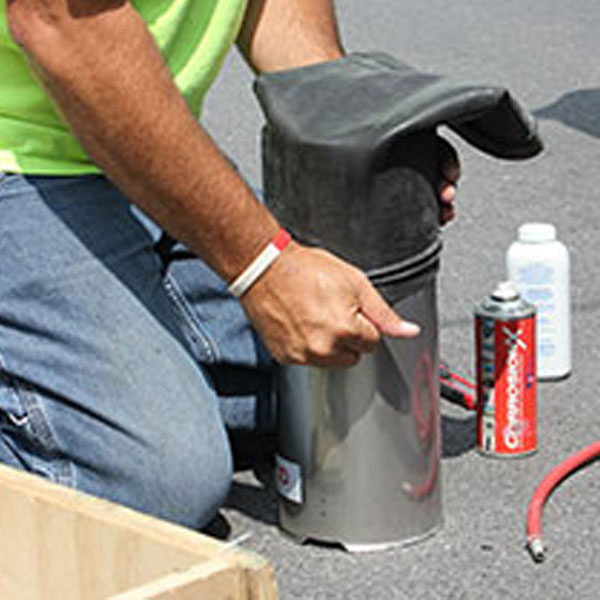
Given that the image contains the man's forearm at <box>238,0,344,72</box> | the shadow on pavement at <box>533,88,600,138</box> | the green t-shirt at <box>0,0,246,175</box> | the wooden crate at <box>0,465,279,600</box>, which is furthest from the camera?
the shadow on pavement at <box>533,88,600,138</box>

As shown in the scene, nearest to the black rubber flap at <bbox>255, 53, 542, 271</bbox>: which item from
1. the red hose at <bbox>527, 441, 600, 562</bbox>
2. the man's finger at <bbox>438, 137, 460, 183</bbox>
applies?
the man's finger at <bbox>438, 137, 460, 183</bbox>

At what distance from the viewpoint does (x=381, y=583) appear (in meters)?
2.63

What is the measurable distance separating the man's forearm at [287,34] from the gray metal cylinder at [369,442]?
607 mm

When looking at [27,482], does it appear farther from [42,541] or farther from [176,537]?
[176,537]

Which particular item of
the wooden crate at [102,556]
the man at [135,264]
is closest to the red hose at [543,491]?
the man at [135,264]

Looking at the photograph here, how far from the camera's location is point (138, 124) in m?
2.35

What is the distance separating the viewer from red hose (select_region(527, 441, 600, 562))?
8.80 ft

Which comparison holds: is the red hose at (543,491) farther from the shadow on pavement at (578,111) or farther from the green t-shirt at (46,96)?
the shadow on pavement at (578,111)

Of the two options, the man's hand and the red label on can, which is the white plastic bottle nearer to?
the red label on can

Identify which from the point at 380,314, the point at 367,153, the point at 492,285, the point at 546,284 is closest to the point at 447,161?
the point at 367,153

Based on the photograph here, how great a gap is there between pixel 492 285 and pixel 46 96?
59.2 inches

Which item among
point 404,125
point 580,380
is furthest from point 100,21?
point 580,380

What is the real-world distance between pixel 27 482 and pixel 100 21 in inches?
25.6

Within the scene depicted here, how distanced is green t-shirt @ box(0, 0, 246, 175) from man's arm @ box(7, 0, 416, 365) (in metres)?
0.34
